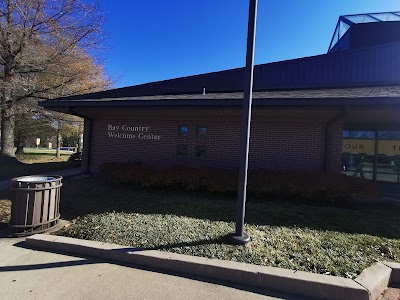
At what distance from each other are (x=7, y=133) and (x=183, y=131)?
1178cm

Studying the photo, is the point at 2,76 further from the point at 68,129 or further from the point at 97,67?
the point at 68,129

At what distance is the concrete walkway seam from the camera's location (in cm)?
317

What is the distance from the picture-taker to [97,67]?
18.5 meters

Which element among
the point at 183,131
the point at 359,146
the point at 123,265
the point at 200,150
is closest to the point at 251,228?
the point at 123,265

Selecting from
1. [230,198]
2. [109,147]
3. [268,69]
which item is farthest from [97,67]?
[230,198]

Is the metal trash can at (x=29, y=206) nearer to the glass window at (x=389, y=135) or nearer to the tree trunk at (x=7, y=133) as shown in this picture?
the glass window at (x=389, y=135)

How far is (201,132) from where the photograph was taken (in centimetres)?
954

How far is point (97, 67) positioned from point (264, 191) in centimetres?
1570

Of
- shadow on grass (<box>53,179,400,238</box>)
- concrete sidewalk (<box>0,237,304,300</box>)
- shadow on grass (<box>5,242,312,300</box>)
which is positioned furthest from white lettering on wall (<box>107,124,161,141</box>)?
concrete sidewalk (<box>0,237,304,300</box>)

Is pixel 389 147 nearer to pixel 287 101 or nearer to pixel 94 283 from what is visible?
pixel 287 101

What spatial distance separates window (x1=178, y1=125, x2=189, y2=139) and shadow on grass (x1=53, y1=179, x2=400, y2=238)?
8.58ft

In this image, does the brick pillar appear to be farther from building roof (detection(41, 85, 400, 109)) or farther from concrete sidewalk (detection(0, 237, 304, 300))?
concrete sidewalk (detection(0, 237, 304, 300))

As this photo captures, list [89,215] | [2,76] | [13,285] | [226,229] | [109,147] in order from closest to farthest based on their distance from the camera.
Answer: [13,285] < [226,229] < [89,215] < [109,147] < [2,76]

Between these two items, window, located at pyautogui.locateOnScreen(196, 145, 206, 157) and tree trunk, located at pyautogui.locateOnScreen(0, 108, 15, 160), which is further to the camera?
tree trunk, located at pyautogui.locateOnScreen(0, 108, 15, 160)
